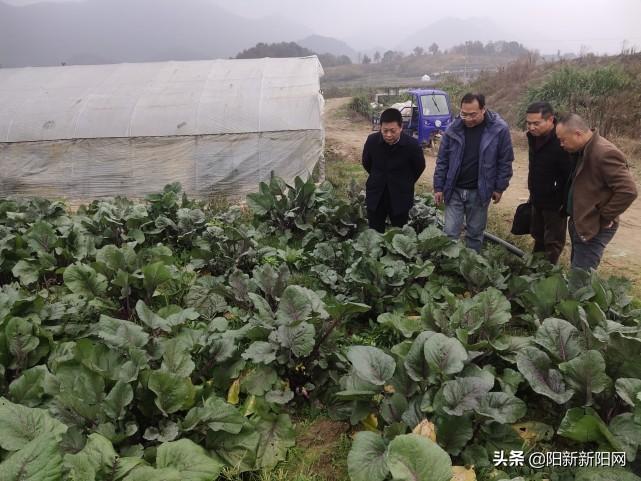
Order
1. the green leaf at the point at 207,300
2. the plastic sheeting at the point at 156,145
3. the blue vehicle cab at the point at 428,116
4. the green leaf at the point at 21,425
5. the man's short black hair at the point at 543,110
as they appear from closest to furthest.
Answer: the green leaf at the point at 21,425 < the green leaf at the point at 207,300 < the man's short black hair at the point at 543,110 < the plastic sheeting at the point at 156,145 < the blue vehicle cab at the point at 428,116

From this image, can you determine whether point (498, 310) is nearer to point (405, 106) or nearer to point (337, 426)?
point (337, 426)

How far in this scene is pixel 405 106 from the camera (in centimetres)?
1590

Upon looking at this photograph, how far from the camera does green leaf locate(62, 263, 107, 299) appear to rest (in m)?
3.83

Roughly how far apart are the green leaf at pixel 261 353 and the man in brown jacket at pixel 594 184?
8.75 ft

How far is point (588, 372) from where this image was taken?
247cm

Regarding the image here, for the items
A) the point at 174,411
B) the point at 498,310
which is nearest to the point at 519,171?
the point at 498,310

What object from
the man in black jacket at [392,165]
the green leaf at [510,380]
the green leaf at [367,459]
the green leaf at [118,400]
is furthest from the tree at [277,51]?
the green leaf at [367,459]

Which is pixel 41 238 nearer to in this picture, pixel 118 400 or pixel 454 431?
pixel 118 400

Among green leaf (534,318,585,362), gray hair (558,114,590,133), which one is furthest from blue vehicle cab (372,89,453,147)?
green leaf (534,318,585,362)

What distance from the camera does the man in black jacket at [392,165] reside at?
4.40 meters

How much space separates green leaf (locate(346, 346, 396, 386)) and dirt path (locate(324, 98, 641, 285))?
4.30 meters

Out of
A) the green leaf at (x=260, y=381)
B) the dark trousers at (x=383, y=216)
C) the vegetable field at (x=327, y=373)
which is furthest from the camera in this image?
the dark trousers at (x=383, y=216)

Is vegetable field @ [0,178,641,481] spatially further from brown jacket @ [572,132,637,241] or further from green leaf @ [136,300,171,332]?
brown jacket @ [572,132,637,241]

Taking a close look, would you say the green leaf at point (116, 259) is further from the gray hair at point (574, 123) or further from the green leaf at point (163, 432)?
the gray hair at point (574, 123)
